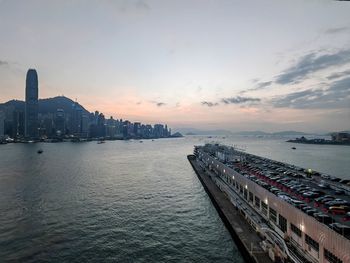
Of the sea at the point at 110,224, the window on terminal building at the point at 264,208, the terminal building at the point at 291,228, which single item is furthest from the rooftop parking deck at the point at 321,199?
the sea at the point at 110,224

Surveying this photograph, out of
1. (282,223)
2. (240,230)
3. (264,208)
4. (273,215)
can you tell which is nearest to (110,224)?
(240,230)

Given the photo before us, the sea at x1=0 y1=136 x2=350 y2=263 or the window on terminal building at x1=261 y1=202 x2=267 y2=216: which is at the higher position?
the window on terminal building at x1=261 y1=202 x2=267 y2=216

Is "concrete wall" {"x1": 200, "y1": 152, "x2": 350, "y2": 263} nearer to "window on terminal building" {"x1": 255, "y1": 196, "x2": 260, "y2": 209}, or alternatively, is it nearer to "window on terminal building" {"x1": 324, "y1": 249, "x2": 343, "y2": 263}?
"window on terminal building" {"x1": 324, "y1": 249, "x2": 343, "y2": 263}

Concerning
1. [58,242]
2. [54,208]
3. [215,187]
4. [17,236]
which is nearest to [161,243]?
[58,242]

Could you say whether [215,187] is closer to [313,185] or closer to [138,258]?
[313,185]

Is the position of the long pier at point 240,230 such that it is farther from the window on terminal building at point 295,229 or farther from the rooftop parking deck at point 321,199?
the rooftop parking deck at point 321,199

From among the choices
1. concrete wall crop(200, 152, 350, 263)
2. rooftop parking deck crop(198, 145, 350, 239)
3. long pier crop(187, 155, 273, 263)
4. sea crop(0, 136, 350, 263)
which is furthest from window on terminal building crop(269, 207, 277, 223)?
sea crop(0, 136, 350, 263)

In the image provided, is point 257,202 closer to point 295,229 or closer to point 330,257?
point 295,229

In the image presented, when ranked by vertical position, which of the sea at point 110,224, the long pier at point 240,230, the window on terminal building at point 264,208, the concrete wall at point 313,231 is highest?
the concrete wall at point 313,231
